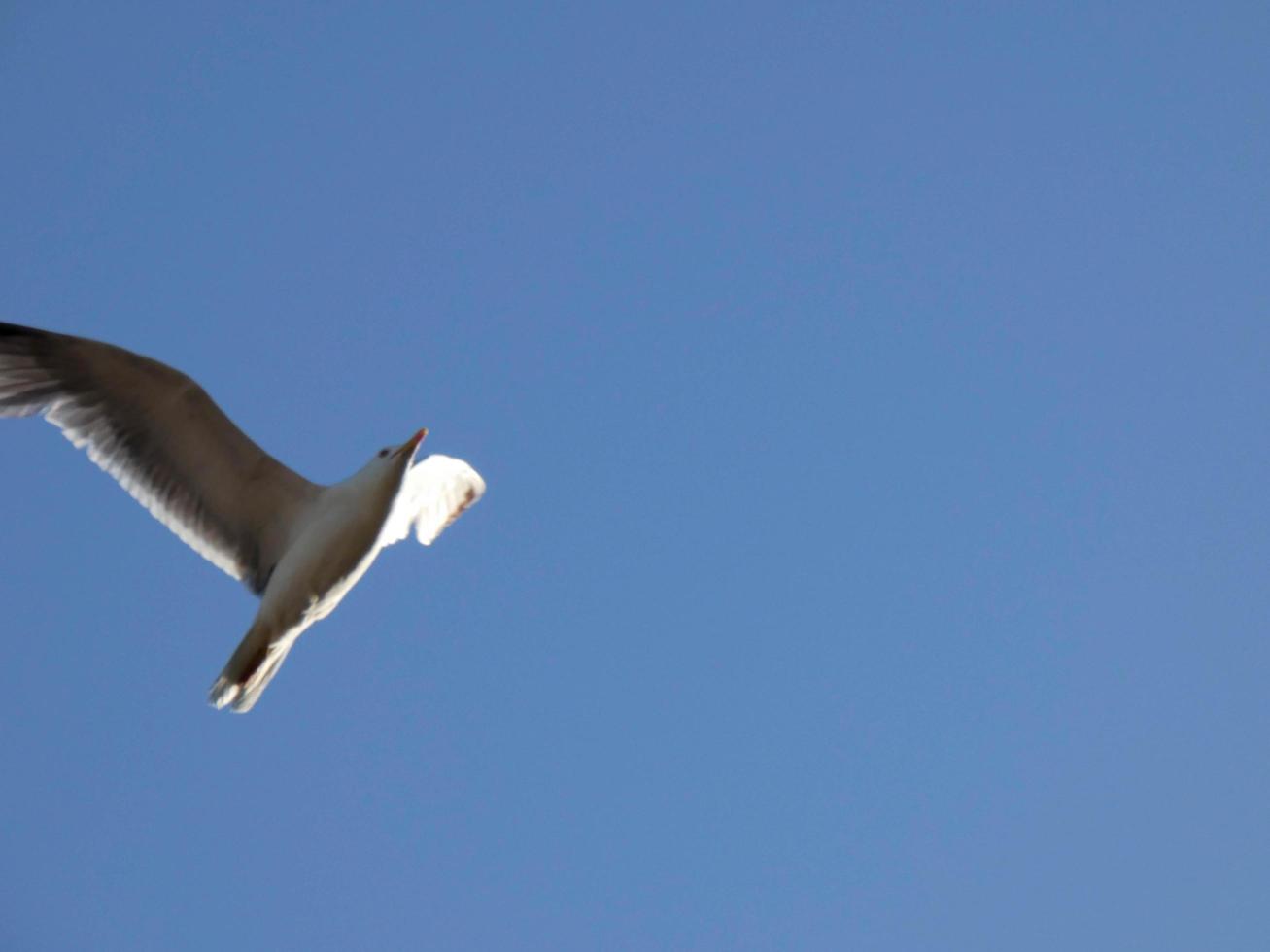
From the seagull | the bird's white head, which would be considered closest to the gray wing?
the seagull

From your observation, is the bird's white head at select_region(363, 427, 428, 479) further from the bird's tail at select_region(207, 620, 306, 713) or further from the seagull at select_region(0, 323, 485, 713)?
the bird's tail at select_region(207, 620, 306, 713)

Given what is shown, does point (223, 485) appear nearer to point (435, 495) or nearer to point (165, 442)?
point (165, 442)

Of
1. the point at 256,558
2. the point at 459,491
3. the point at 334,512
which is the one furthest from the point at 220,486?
the point at 459,491

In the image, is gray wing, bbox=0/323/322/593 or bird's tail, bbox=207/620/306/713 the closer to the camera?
bird's tail, bbox=207/620/306/713

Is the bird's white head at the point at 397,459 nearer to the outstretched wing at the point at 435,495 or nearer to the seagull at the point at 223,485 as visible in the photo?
the seagull at the point at 223,485

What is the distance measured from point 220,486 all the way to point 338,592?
48.9 inches

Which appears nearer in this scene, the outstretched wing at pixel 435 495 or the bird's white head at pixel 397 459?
the bird's white head at pixel 397 459

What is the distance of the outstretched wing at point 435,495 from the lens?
8188mm

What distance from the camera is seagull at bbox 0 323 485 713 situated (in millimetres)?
6898

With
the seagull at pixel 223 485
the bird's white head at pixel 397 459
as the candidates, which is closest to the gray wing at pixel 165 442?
the seagull at pixel 223 485

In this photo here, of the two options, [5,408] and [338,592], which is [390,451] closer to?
[338,592]

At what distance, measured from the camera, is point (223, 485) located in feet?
25.2

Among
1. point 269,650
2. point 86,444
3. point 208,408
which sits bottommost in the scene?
point 269,650

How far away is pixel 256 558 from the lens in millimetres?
7727
